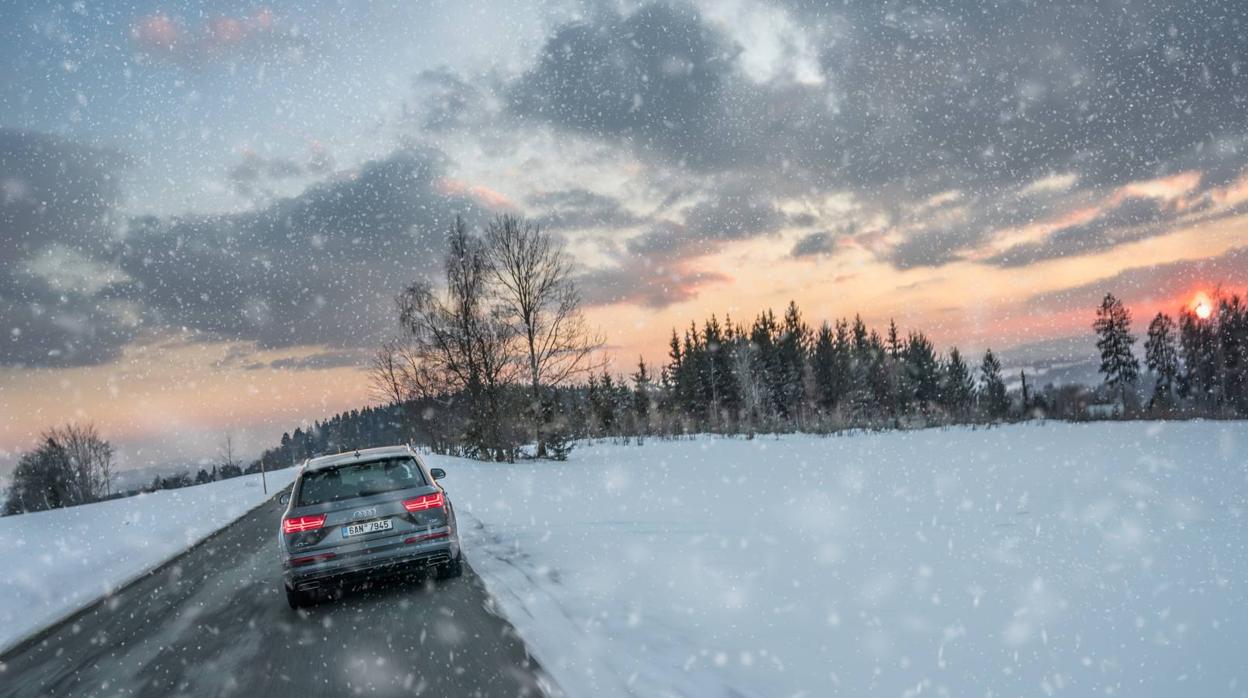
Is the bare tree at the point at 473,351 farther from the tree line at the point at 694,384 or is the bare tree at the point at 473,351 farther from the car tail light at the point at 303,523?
the car tail light at the point at 303,523

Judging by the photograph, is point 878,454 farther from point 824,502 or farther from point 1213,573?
point 1213,573

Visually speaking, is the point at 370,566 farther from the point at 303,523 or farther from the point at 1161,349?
the point at 1161,349

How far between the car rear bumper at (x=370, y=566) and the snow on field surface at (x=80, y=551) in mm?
3181

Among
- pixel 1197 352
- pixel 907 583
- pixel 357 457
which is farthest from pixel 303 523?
pixel 1197 352

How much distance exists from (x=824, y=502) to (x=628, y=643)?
6.93m

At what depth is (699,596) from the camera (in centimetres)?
606

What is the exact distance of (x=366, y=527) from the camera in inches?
279

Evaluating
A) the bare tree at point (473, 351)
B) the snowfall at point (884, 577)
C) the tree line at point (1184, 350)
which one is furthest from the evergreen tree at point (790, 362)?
the snowfall at point (884, 577)

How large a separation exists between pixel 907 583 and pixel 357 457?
5.76m

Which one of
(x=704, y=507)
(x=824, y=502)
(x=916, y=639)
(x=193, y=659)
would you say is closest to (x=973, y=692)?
(x=916, y=639)

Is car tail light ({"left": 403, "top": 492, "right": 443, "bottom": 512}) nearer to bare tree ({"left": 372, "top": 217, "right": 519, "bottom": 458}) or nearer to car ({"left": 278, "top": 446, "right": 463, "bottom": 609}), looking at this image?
car ({"left": 278, "top": 446, "right": 463, "bottom": 609})

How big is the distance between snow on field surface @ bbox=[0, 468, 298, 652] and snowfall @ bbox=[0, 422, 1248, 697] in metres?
0.10

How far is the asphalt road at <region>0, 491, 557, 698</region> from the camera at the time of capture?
15.1 feet

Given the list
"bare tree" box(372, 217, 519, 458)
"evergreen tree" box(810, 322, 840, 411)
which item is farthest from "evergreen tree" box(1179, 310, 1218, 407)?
"bare tree" box(372, 217, 519, 458)
